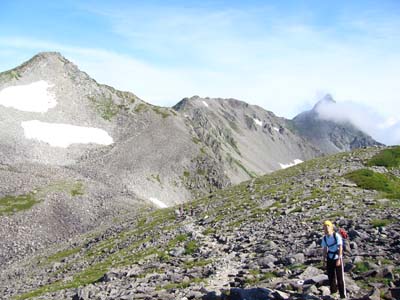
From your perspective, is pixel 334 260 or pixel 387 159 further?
pixel 387 159

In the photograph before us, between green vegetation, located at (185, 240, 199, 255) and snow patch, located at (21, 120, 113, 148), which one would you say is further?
snow patch, located at (21, 120, 113, 148)

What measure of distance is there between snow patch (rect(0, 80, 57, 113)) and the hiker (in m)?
146

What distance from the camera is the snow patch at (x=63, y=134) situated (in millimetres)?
141250

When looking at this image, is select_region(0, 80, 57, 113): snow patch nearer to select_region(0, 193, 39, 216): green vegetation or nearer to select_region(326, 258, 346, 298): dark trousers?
select_region(0, 193, 39, 216): green vegetation

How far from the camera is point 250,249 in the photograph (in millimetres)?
33406

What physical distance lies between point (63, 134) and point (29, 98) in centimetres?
2141

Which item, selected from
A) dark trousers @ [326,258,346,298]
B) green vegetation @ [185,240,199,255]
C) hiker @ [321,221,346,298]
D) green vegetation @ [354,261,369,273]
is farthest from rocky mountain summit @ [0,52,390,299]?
dark trousers @ [326,258,346,298]

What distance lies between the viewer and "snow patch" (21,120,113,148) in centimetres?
14125

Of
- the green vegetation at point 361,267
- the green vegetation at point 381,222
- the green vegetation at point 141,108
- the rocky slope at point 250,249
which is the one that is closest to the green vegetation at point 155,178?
the green vegetation at point 141,108

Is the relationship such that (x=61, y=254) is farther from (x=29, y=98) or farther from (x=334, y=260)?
(x=29, y=98)

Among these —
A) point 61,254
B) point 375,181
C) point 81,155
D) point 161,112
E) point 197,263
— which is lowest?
point 197,263

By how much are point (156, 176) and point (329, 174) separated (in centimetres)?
8072

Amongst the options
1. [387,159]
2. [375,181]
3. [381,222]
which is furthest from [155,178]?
[381,222]

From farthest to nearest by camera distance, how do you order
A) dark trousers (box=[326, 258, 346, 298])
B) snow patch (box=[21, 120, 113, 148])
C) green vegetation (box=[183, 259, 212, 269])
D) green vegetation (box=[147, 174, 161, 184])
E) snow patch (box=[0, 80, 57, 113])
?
snow patch (box=[0, 80, 57, 113]) < snow patch (box=[21, 120, 113, 148]) < green vegetation (box=[147, 174, 161, 184]) < green vegetation (box=[183, 259, 212, 269]) < dark trousers (box=[326, 258, 346, 298])
